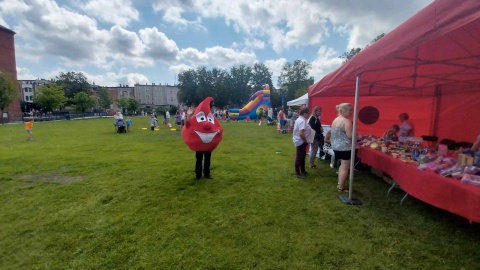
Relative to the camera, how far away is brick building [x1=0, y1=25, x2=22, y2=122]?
127 ft

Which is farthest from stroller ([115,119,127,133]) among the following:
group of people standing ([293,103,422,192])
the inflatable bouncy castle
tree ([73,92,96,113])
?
tree ([73,92,96,113])

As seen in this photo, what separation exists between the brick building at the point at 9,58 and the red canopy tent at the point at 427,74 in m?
48.4

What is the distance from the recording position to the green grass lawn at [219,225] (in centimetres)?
281

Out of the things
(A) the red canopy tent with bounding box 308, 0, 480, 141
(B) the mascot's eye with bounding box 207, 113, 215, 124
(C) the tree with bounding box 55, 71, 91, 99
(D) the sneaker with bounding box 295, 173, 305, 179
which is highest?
(C) the tree with bounding box 55, 71, 91, 99

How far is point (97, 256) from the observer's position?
2898 millimetres

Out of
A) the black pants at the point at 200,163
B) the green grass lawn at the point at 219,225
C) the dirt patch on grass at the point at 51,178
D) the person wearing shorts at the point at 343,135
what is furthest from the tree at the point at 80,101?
the person wearing shorts at the point at 343,135

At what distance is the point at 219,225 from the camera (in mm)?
3609

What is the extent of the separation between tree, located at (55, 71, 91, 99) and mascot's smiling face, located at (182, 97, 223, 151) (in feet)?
243

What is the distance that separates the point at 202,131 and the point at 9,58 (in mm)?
53921

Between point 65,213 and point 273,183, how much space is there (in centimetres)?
392

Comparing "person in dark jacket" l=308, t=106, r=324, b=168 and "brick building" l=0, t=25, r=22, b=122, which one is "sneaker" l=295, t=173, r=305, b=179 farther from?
"brick building" l=0, t=25, r=22, b=122

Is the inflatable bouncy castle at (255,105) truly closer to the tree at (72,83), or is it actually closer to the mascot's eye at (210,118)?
the mascot's eye at (210,118)

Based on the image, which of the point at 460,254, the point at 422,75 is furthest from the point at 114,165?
the point at 422,75

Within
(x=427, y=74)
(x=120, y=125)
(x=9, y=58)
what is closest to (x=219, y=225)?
(x=427, y=74)
